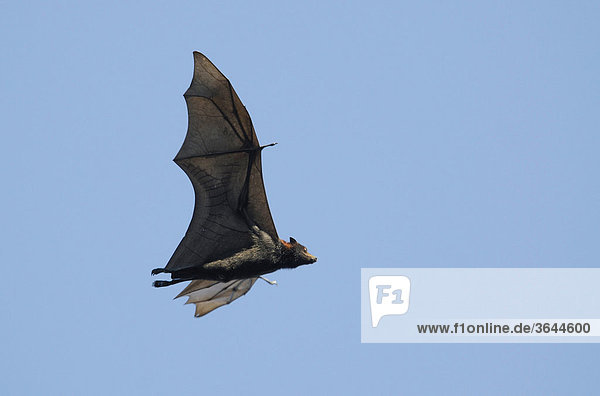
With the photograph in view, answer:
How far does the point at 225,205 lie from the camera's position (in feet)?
46.9

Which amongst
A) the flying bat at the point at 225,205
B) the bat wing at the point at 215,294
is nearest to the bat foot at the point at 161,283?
the flying bat at the point at 225,205

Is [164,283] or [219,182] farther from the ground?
[219,182]

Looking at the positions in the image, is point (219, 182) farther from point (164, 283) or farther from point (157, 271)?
point (164, 283)

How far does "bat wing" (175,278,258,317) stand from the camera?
623 inches

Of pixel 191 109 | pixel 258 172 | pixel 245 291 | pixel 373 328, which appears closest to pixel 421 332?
pixel 373 328

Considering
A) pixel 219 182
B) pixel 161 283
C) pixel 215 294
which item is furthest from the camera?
pixel 215 294

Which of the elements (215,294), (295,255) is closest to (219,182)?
(295,255)

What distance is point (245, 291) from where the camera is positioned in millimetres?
16094

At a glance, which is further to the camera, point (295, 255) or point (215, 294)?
point (215, 294)

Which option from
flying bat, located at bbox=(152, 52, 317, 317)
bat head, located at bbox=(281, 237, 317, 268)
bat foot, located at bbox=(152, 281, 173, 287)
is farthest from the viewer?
bat head, located at bbox=(281, 237, 317, 268)

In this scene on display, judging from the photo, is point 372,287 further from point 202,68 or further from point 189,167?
point 202,68

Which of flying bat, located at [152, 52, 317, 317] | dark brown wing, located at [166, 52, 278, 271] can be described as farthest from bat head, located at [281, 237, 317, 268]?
dark brown wing, located at [166, 52, 278, 271]

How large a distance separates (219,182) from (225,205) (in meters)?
0.35

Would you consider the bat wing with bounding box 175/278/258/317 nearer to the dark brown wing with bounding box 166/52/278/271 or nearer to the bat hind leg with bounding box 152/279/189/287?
the dark brown wing with bounding box 166/52/278/271
